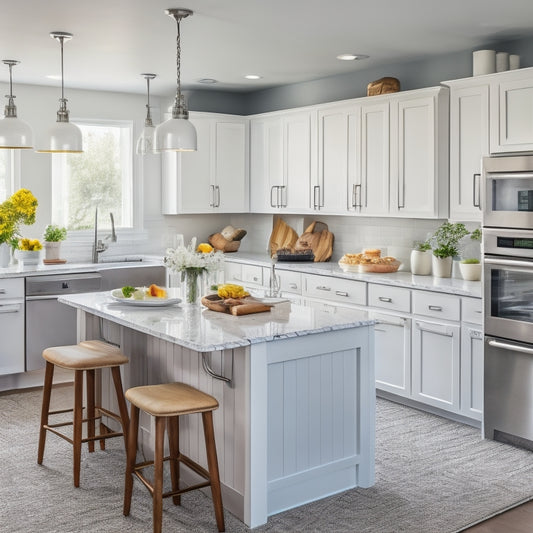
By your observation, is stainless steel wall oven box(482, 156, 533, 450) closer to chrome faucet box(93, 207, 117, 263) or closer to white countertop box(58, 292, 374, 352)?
white countertop box(58, 292, 374, 352)

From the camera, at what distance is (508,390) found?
14.3ft

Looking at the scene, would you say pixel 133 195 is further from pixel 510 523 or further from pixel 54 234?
pixel 510 523

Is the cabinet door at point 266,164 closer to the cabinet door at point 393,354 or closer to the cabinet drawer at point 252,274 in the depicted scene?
the cabinet drawer at point 252,274

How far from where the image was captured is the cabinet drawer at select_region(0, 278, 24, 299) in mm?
5645

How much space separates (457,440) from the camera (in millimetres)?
4504

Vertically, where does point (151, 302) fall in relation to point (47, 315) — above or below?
above

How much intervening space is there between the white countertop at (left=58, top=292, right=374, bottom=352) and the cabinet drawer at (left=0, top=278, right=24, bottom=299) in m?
1.63

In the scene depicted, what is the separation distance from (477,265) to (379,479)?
1.84 meters

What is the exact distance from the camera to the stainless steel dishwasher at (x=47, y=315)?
579cm

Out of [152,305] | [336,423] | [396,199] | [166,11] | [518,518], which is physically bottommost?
[518,518]

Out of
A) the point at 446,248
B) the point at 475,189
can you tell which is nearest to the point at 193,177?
the point at 446,248

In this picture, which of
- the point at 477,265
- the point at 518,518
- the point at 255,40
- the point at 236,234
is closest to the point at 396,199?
the point at 477,265

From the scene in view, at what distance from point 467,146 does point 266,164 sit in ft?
7.80

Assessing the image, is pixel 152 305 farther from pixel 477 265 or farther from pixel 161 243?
pixel 161 243
